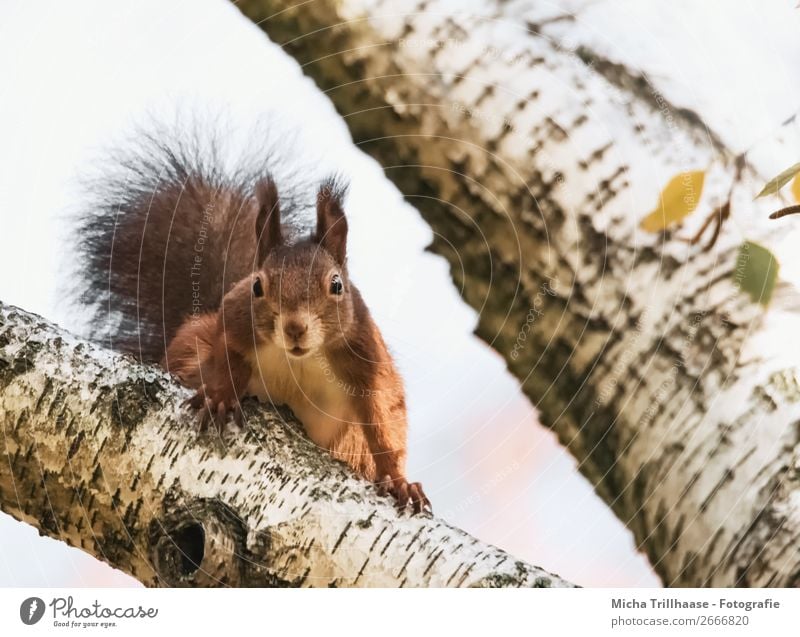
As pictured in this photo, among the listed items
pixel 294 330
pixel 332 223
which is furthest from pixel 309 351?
pixel 332 223

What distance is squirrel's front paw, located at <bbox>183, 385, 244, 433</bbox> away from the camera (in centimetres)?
89

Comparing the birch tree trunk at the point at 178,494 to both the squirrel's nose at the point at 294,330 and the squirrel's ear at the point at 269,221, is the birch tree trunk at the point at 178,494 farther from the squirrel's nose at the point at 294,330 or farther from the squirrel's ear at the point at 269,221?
the squirrel's ear at the point at 269,221

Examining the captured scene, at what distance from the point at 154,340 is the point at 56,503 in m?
0.42

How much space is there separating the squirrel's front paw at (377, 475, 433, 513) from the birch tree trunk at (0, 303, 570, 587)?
0.10ft

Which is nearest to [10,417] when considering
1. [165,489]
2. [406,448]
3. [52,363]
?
[52,363]

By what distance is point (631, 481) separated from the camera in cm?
90

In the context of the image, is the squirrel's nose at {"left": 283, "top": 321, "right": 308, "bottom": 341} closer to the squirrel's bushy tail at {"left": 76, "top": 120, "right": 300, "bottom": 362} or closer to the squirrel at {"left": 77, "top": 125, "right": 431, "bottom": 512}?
the squirrel at {"left": 77, "top": 125, "right": 431, "bottom": 512}

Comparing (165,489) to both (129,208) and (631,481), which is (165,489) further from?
(129,208)

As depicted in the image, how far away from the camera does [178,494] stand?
84 cm

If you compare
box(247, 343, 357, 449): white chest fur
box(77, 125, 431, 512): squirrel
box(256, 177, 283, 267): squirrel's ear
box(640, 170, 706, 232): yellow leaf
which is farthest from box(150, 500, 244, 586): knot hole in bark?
box(640, 170, 706, 232): yellow leaf

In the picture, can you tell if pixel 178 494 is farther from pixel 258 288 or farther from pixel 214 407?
pixel 258 288
